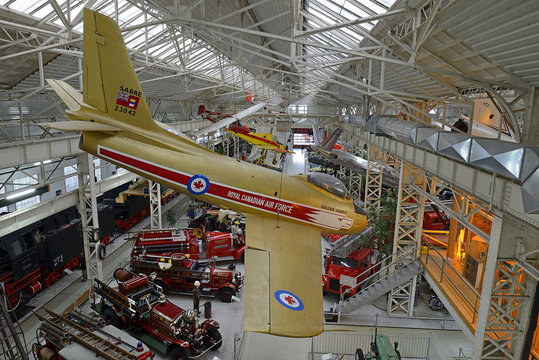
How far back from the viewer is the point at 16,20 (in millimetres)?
10875

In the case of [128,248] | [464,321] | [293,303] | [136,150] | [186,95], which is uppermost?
[186,95]

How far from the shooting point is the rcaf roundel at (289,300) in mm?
6870

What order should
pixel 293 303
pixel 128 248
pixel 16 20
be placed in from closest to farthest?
1. pixel 293 303
2. pixel 16 20
3. pixel 128 248

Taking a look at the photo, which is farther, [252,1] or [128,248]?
[128,248]

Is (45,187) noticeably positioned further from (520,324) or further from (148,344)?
(520,324)

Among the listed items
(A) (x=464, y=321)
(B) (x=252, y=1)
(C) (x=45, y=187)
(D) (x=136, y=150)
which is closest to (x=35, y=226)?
(C) (x=45, y=187)

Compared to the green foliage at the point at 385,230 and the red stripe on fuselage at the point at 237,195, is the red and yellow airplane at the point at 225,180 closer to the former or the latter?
the red stripe on fuselage at the point at 237,195

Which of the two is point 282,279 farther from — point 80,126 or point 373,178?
point 373,178

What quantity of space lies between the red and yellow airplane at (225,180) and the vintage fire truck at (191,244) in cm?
689

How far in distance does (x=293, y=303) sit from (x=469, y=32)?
6.95 m

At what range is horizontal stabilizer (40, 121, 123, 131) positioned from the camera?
24.9 ft

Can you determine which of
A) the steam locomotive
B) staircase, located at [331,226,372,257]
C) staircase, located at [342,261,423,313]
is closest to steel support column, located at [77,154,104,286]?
the steam locomotive

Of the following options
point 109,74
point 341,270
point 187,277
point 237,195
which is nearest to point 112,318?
point 187,277

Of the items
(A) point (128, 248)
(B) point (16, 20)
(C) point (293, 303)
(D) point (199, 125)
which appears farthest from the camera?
(D) point (199, 125)
